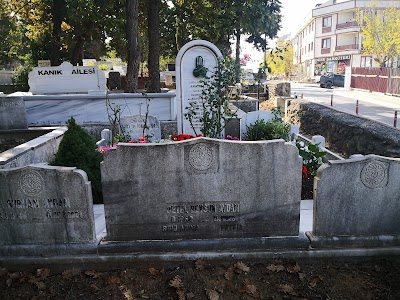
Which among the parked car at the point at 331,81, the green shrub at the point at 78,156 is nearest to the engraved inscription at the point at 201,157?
the green shrub at the point at 78,156

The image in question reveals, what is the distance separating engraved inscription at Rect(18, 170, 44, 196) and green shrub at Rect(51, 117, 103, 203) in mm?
1722

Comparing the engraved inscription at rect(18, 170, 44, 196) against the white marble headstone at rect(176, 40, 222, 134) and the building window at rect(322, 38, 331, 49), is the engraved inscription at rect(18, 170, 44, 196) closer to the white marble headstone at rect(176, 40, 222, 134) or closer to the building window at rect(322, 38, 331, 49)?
the white marble headstone at rect(176, 40, 222, 134)

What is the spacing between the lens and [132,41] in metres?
13.1

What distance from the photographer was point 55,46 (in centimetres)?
2134

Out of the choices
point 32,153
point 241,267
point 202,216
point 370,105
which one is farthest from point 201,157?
point 370,105

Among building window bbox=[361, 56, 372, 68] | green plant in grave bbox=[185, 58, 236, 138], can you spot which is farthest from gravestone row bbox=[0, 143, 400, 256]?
building window bbox=[361, 56, 372, 68]

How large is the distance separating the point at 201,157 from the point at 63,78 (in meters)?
11.2

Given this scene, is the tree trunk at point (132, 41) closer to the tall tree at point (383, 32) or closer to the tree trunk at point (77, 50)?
the tree trunk at point (77, 50)

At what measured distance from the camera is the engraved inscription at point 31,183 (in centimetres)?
361

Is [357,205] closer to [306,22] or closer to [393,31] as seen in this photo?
[393,31]

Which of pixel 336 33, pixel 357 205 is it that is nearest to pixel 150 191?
pixel 357 205

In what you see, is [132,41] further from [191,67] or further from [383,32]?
[383,32]

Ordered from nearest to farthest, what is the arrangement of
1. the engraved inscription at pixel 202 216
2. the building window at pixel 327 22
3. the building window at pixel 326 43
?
the engraved inscription at pixel 202 216 → the building window at pixel 327 22 → the building window at pixel 326 43

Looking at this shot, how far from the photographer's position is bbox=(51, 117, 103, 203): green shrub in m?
5.42
